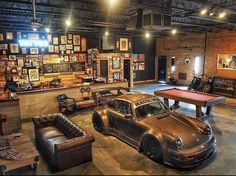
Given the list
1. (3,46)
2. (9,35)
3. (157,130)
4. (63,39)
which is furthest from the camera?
(63,39)

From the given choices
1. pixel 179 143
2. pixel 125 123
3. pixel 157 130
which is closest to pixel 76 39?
pixel 125 123

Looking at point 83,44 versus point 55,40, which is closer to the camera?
point 55,40

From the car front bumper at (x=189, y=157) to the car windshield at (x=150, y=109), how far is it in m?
1.30

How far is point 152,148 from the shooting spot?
4.91 metres

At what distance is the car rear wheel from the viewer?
6.58m

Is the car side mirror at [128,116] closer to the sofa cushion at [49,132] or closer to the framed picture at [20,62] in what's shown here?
the sofa cushion at [49,132]

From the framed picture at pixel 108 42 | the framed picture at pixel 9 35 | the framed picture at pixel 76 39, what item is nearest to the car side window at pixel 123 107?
the framed picture at pixel 108 42

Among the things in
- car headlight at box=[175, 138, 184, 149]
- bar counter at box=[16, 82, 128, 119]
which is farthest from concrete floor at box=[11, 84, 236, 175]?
bar counter at box=[16, 82, 128, 119]

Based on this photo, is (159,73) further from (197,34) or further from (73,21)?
(73,21)

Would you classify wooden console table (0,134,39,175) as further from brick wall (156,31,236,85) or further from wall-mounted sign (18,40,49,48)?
brick wall (156,31,236,85)

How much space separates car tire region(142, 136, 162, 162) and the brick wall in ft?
32.0

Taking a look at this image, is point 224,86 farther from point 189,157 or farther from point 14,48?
point 14,48

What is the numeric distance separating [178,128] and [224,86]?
8.84 m

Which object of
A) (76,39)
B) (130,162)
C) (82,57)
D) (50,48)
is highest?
(76,39)
